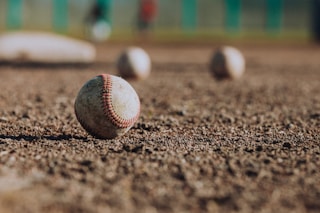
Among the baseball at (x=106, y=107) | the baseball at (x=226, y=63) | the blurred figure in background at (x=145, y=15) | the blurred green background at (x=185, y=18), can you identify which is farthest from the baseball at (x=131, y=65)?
the blurred green background at (x=185, y=18)

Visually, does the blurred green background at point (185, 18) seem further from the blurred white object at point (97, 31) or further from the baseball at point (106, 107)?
the baseball at point (106, 107)

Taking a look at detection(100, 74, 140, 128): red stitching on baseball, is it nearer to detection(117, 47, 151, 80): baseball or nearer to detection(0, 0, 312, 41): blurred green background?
detection(117, 47, 151, 80): baseball

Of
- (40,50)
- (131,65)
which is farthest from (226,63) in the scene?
(40,50)

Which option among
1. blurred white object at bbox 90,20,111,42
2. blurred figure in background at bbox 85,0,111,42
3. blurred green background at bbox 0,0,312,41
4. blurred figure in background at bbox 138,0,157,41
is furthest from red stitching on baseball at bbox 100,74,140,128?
blurred green background at bbox 0,0,312,41

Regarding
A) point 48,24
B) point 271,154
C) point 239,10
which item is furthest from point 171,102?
point 48,24

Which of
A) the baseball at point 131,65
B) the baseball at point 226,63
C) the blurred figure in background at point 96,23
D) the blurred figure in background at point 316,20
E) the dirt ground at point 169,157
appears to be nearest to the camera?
the dirt ground at point 169,157

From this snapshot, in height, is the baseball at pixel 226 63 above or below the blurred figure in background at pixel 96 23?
above
